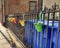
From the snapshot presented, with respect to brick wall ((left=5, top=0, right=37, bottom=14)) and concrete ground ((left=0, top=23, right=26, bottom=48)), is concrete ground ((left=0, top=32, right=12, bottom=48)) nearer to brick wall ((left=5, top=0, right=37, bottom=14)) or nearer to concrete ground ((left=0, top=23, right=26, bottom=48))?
concrete ground ((left=0, top=23, right=26, bottom=48))

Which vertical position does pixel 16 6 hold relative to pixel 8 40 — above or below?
above

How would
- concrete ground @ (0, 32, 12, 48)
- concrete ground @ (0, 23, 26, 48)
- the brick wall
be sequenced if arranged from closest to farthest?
1. concrete ground @ (0, 23, 26, 48)
2. concrete ground @ (0, 32, 12, 48)
3. the brick wall

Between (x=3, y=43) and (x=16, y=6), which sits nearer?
(x=3, y=43)

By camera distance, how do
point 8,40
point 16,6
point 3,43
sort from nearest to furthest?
point 8,40
point 3,43
point 16,6

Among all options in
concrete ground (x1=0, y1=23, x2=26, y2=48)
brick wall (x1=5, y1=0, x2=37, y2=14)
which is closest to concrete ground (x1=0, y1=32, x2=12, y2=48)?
concrete ground (x1=0, y1=23, x2=26, y2=48)

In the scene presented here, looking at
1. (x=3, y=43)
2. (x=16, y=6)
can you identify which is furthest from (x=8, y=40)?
(x=16, y=6)

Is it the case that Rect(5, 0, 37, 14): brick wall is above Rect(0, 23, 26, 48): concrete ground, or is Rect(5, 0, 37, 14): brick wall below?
above

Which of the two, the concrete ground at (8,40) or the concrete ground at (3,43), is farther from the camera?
the concrete ground at (3,43)

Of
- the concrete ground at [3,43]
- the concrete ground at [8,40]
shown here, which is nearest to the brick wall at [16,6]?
the concrete ground at [8,40]

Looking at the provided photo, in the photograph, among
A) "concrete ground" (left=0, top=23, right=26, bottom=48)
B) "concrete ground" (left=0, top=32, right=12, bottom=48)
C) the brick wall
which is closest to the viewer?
"concrete ground" (left=0, top=23, right=26, bottom=48)

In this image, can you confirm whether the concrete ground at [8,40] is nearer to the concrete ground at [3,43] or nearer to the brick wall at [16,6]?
the concrete ground at [3,43]

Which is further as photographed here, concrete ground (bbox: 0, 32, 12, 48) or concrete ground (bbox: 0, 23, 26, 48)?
concrete ground (bbox: 0, 32, 12, 48)

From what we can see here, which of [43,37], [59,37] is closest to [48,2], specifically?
[43,37]

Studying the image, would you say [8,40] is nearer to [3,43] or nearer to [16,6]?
[3,43]
